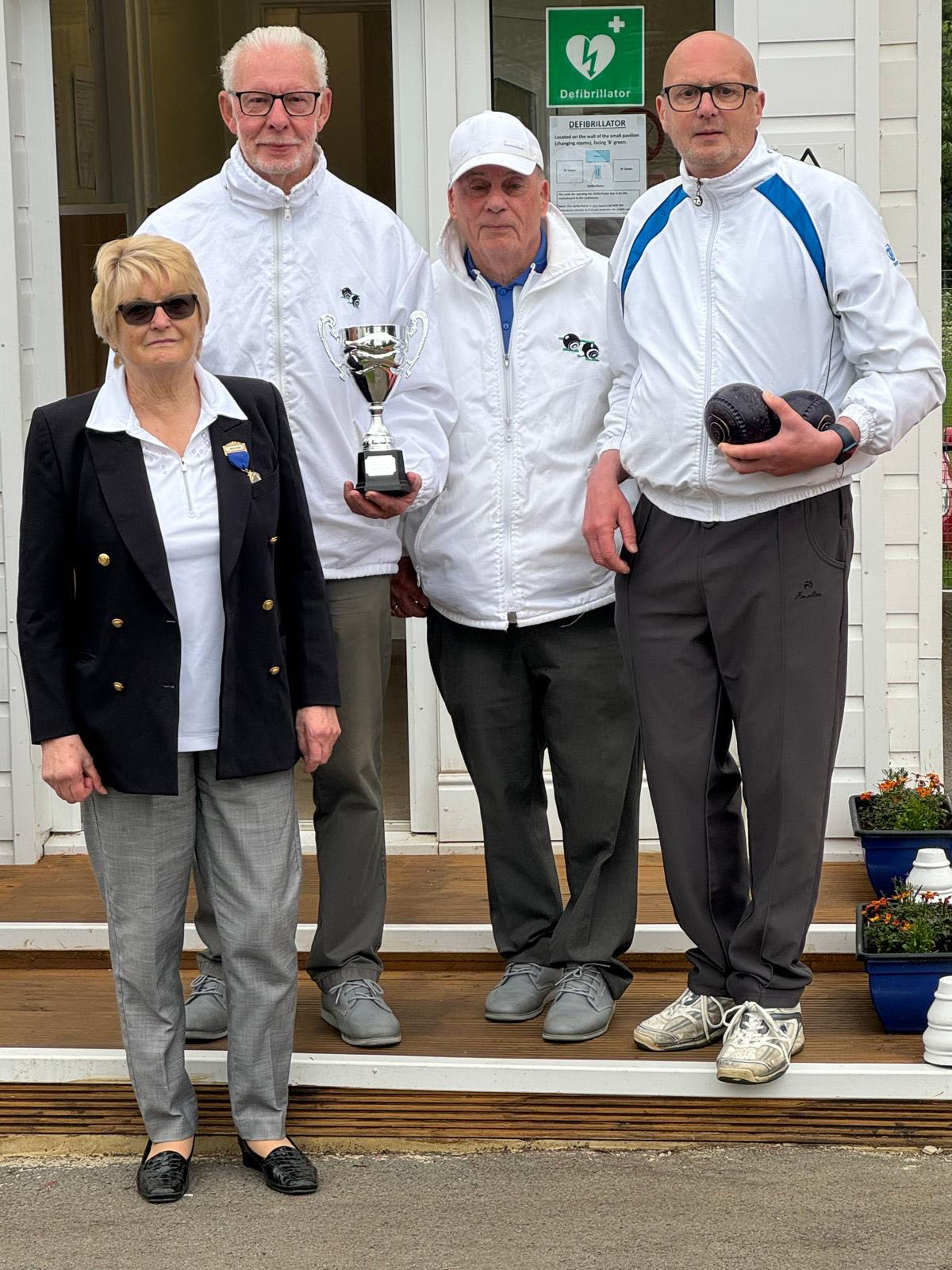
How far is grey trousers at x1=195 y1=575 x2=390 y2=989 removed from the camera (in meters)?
3.61

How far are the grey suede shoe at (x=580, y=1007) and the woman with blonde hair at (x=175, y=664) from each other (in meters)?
0.65

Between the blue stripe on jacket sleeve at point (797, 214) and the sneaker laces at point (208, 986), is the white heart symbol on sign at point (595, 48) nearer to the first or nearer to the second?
the blue stripe on jacket sleeve at point (797, 214)

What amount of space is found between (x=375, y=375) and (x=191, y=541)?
57 centimetres

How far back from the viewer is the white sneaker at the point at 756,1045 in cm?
332

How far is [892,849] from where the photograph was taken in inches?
171

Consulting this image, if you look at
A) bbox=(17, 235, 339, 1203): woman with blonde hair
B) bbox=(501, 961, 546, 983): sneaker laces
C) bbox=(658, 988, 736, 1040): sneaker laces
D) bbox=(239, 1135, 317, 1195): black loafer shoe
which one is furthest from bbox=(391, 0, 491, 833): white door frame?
bbox=(239, 1135, 317, 1195): black loafer shoe

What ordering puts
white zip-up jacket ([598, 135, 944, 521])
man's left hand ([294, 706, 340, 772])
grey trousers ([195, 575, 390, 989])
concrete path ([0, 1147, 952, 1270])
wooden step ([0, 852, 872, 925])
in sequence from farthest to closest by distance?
wooden step ([0, 852, 872, 925]) → grey trousers ([195, 575, 390, 989]) → man's left hand ([294, 706, 340, 772]) → white zip-up jacket ([598, 135, 944, 521]) → concrete path ([0, 1147, 952, 1270])

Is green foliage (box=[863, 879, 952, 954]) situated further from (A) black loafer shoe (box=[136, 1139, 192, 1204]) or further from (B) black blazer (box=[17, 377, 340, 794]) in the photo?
(A) black loafer shoe (box=[136, 1139, 192, 1204])

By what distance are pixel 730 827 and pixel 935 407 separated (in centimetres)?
94

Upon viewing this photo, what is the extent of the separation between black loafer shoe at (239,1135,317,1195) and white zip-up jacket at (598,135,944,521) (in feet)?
4.71

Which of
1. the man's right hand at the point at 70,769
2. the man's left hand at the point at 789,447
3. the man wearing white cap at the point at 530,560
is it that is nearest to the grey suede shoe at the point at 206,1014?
the man wearing white cap at the point at 530,560

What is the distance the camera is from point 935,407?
11.1 ft

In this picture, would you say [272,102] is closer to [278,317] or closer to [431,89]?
[278,317]

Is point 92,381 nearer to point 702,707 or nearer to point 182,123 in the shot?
point 182,123
